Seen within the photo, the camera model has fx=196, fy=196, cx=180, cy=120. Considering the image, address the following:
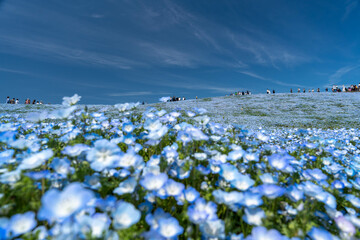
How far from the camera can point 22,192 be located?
4.93 feet

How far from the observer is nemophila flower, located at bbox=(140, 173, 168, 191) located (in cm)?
158

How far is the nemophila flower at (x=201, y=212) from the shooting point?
138 cm

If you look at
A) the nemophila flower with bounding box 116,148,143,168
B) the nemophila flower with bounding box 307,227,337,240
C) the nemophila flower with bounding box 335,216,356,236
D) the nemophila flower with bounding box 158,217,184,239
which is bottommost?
the nemophila flower with bounding box 335,216,356,236

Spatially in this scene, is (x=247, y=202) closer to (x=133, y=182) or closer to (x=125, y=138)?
(x=133, y=182)

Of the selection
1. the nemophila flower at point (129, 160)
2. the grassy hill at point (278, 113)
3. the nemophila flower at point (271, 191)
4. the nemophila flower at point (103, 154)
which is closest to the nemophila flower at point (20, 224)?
the nemophila flower at point (103, 154)

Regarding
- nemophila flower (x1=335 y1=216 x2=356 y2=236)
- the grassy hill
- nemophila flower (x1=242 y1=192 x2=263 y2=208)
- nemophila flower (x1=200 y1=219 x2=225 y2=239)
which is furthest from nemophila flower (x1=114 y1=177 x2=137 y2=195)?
the grassy hill

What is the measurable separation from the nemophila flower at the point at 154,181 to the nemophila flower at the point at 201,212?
30cm

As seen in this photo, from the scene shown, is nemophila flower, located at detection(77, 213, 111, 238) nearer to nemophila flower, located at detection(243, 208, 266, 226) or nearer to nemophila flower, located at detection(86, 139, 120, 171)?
nemophila flower, located at detection(86, 139, 120, 171)

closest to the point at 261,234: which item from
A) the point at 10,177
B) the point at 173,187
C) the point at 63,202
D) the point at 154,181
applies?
the point at 173,187

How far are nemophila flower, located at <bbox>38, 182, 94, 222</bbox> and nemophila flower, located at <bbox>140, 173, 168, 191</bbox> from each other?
0.50 m

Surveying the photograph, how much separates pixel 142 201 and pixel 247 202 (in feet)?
3.05

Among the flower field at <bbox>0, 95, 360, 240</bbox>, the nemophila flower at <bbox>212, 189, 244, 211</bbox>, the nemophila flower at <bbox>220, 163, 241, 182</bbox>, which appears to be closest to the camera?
the flower field at <bbox>0, 95, 360, 240</bbox>

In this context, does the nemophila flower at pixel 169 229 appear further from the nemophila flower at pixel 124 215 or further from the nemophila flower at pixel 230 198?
the nemophila flower at pixel 230 198

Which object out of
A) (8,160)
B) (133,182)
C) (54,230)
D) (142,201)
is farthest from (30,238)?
(8,160)
